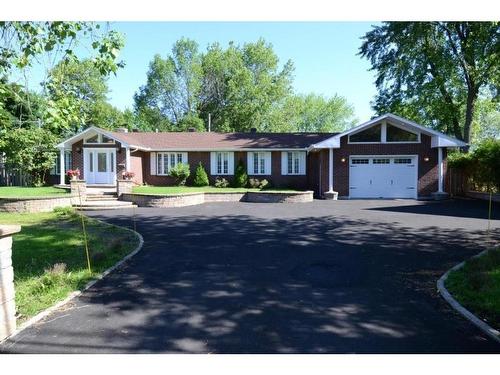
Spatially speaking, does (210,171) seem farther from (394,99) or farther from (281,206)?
(394,99)

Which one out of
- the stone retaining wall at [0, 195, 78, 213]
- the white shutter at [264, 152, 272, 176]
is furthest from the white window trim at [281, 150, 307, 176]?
the stone retaining wall at [0, 195, 78, 213]

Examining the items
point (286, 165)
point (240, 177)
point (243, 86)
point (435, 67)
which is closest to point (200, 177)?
point (240, 177)

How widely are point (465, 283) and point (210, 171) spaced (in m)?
20.6

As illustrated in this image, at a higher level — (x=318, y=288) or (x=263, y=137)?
(x=263, y=137)

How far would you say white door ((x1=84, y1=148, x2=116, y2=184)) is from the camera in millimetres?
23891

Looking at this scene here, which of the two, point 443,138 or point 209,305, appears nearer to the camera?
point 209,305

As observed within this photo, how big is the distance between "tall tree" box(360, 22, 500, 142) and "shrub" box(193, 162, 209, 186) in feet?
56.1

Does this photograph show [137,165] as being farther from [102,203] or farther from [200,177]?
[102,203]

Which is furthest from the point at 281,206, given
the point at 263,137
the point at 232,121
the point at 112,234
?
the point at 232,121

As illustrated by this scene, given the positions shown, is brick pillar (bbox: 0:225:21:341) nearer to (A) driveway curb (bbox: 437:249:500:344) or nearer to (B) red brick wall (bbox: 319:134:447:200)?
(A) driveway curb (bbox: 437:249:500:344)

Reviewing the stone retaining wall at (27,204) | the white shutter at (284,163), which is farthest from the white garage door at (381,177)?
the stone retaining wall at (27,204)

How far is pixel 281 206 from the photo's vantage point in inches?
689

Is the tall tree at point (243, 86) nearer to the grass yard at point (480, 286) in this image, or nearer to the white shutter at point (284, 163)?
the white shutter at point (284, 163)

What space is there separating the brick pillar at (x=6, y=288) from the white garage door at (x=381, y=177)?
18.9 metres
